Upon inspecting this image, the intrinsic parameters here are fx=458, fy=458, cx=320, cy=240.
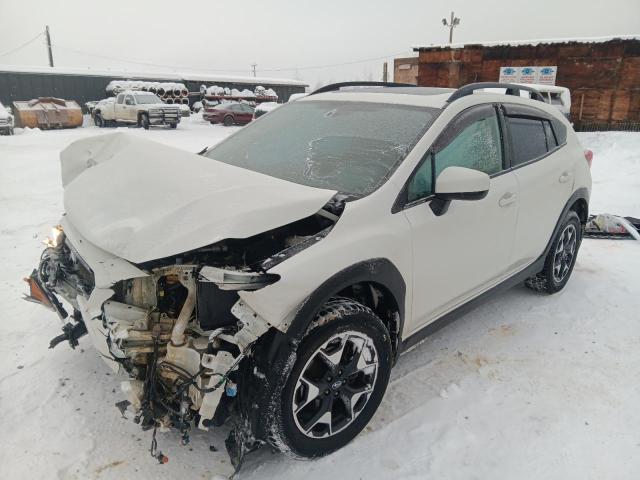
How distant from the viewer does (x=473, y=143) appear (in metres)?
2.98

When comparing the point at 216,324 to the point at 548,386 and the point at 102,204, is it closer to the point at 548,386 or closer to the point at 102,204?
the point at 102,204

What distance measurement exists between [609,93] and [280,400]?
1938 centimetres

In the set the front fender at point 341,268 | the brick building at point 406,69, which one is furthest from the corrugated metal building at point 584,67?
the front fender at point 341,268

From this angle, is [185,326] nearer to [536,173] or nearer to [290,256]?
[290,256]

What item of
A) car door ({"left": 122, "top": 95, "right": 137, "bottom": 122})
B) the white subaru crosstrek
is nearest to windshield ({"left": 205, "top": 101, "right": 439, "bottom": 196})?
the white subaru crosstrek

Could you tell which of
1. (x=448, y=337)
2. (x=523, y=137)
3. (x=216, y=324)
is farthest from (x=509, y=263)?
(x=216, y=324)

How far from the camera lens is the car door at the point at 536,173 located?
3363 millimetres

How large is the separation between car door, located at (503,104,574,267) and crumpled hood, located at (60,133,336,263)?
6.00ft

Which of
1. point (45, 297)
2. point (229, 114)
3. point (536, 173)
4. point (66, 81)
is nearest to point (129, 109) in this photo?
point (229, 114)

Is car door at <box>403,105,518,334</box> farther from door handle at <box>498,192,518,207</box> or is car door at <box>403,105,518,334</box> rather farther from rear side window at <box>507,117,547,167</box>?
rear side window at <box>507,117,547,167</box>

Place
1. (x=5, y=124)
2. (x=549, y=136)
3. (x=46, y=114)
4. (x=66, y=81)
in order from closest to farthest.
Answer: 1. (x=549, y=136)
2. (x=5, y=124)
3. (x=46, y=114)
4. (x=66, y=81)

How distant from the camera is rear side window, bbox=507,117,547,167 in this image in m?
3.36

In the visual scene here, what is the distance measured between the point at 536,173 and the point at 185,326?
9.22ft

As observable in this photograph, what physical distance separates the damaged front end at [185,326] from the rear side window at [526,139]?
1.82 m
